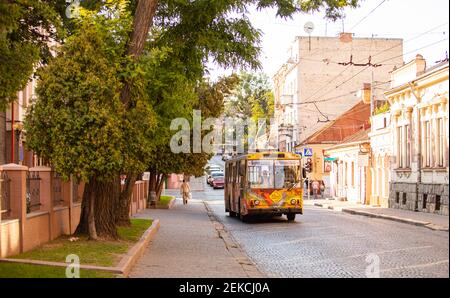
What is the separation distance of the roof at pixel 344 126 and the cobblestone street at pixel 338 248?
38.7m

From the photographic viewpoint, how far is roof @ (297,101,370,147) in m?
64.9

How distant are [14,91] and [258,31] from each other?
32.2ft

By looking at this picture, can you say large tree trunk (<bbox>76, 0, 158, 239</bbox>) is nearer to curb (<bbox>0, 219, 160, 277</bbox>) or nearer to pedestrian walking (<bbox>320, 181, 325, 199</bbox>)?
curb (<bbox>0, 219, 160, 277</bbox>)

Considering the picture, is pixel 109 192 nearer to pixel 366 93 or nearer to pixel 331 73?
pixel 366 93

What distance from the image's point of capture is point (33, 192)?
1571 cm

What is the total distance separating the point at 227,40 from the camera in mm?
20359

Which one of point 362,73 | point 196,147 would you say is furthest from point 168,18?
point 362,73

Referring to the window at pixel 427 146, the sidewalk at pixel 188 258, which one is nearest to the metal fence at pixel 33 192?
the sidewalk at pixel 188 258

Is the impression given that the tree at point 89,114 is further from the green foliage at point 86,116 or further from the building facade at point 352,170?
the building facade at point 352,170

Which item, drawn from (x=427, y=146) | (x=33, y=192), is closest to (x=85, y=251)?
(x=33, y=192)

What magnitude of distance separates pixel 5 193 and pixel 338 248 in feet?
25.3

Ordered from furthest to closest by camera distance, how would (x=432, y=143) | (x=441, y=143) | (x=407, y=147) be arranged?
(x=407, y=147), (x=432, y=143), (x=441, y=143)

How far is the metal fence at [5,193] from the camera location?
13.4 m
